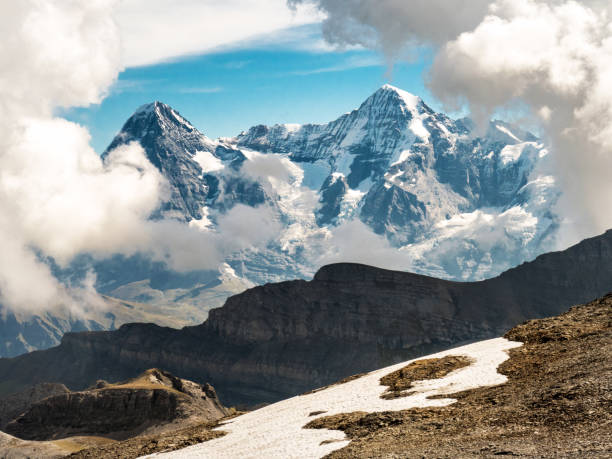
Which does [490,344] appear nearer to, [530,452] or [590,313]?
[590,313]

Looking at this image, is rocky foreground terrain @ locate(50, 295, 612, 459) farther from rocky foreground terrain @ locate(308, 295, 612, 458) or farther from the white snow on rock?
the white snow on rock

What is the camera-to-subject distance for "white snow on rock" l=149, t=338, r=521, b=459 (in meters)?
48.3

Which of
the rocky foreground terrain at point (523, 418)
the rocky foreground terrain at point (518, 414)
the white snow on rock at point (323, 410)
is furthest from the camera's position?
the white snow on rock at point (323, 410)

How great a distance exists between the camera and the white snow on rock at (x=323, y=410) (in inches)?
1903

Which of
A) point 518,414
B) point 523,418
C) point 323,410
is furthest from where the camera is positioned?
point 323,410

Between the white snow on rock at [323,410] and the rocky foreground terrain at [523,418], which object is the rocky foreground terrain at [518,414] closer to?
the rocky foreground terrain at [523,418]

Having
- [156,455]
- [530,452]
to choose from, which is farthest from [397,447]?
[156,455]

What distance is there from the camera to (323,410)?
57.6m

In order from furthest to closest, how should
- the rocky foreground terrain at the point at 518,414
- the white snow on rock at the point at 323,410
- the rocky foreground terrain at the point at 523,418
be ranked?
1. the white snow on rock at the point at 323,410
2. the rocky foreground terrain at the point at 518,414
3. the rocky foreground terrain at the point at 523,418

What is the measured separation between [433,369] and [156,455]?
67.1 ft

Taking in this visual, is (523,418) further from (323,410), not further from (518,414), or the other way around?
(323,410)

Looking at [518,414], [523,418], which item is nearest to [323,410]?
[518,414]

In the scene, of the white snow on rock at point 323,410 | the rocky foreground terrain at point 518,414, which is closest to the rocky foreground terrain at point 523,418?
the rocky foreground terrain at point 518,414

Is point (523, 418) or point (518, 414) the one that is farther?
point (518, 414)
